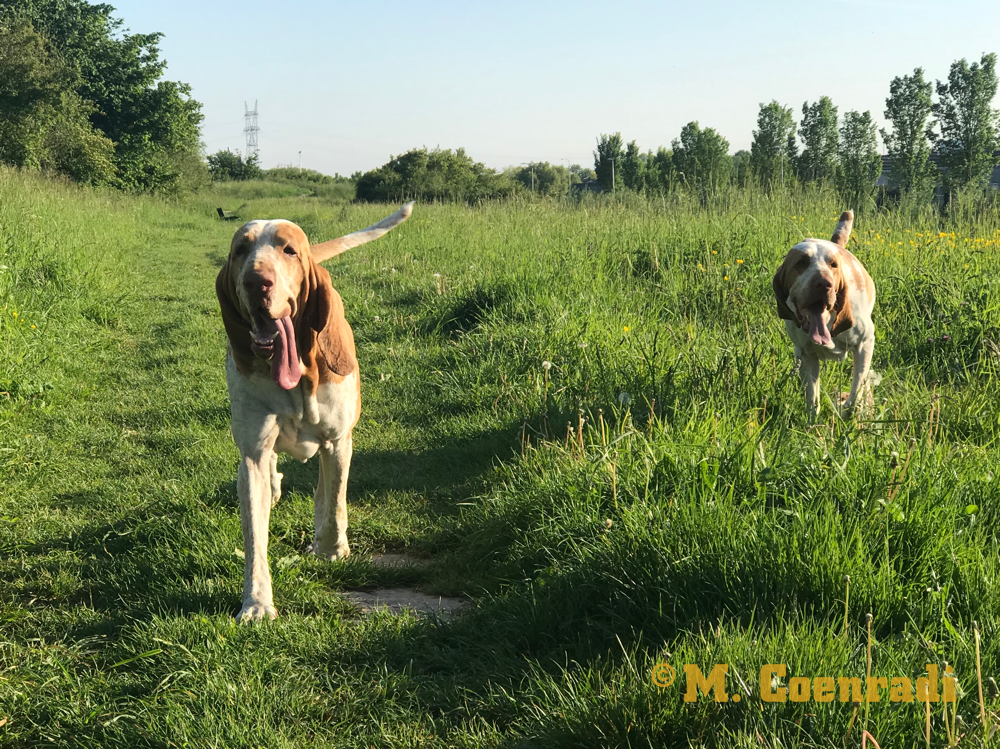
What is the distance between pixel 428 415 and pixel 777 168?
6603mm

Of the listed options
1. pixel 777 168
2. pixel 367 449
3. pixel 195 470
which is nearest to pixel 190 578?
pixel 195 470

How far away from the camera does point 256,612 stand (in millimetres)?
2734

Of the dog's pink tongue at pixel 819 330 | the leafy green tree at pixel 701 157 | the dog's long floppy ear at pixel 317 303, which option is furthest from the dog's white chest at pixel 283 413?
the leafy green tree at pixel 701 157

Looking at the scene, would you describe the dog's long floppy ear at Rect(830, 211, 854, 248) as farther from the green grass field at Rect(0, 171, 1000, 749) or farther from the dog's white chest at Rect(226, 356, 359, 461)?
the dog's white chest at Rect(226, 356, 359, 461)

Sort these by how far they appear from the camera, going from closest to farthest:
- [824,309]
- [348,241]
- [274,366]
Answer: [274,366] < [348,241] < [824,309]

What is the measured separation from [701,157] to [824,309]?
99.7 feet

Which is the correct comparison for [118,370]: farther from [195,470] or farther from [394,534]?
[394,534]

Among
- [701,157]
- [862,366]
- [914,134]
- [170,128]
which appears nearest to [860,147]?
[914,134]

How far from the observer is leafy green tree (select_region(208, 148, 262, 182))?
5697cm

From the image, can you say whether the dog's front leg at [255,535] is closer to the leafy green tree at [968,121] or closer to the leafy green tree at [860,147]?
the leafy green tree at [860,147]

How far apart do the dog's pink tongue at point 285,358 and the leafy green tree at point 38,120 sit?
79.3 feet

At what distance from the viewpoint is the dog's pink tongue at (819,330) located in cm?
367

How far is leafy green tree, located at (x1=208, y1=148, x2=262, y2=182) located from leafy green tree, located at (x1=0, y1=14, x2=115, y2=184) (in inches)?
1213

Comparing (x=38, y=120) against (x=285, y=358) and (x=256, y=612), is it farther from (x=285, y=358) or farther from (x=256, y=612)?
(x=256, y=612)
